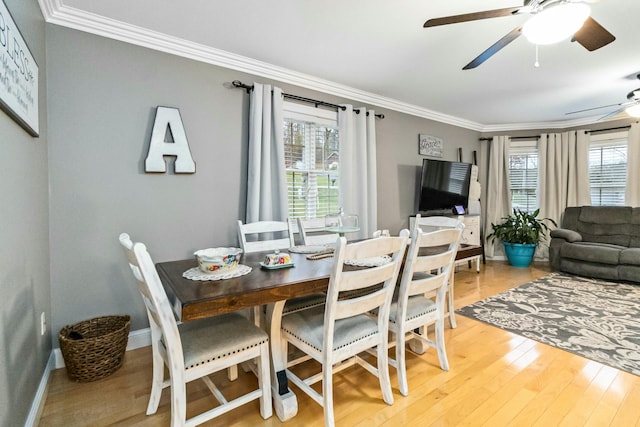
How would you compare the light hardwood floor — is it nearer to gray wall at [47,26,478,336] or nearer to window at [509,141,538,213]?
gray wall at [47,26,478,336]

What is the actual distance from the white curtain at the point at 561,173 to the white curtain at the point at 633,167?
1.59 feet

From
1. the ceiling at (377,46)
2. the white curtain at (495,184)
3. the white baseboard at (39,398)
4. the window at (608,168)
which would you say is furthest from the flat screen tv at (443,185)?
the white baseboard at (39,398)

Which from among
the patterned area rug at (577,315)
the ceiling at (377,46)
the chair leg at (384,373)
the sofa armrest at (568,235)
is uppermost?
the ceiling at (377,46)

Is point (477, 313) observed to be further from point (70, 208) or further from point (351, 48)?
point (70, 208)

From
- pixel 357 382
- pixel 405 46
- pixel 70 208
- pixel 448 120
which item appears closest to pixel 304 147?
pixel 405 46

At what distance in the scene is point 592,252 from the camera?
13.6ft

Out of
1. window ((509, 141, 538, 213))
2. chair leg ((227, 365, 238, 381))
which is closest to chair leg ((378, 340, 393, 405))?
→ chair leg ((227, 365, 238, 381))

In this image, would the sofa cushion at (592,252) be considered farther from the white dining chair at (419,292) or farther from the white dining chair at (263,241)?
the white dining chair at (263,241)

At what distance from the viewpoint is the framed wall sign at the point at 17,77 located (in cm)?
124

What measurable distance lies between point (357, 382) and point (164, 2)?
2.79 metres

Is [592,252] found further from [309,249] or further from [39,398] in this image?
[39,398]

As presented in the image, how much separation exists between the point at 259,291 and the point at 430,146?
4.15 m

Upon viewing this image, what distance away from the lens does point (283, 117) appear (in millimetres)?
3104

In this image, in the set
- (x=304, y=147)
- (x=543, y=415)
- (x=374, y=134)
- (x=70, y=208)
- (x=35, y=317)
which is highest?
(x=374, y=134)
